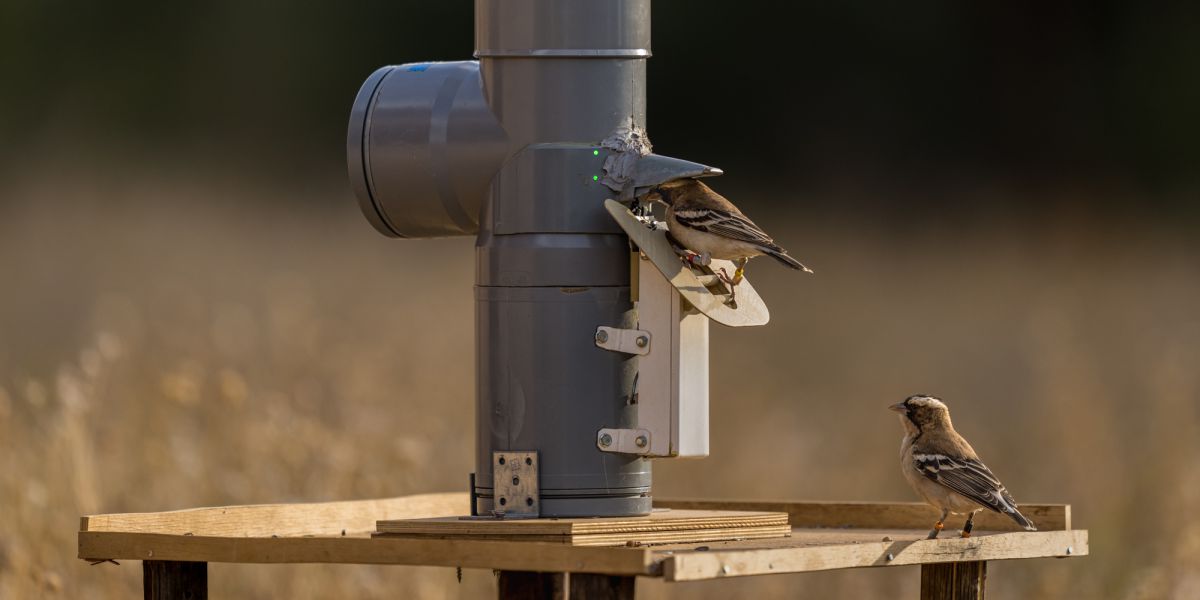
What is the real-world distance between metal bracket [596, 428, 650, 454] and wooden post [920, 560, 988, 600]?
2.64 ft

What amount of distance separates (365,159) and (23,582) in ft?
7.44

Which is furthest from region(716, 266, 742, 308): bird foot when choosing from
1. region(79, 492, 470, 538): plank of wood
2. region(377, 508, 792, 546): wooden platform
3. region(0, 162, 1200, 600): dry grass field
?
region(0, 162, 1200, 600): dry grass field

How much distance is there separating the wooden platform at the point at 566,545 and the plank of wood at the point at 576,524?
7 centimetres

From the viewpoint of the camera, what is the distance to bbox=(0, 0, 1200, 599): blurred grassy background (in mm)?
8398

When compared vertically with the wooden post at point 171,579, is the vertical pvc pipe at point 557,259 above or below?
above

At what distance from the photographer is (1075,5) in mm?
17750

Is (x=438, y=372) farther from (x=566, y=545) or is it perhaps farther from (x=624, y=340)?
(x=566, y=545)

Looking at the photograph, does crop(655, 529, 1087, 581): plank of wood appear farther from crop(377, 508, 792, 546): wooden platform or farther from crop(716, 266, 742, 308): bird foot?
crop(716, 266, 742, 308): bird foot

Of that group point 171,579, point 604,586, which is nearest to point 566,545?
point 604,586

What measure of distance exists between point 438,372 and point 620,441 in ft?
16.3

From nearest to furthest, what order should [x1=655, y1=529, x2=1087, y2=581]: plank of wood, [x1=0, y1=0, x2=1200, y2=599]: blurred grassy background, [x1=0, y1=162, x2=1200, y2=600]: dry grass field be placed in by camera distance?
[x1=655, y1=529, x2=1087, y2=581]: plank of wood → [x1=0, y1=162, x2=1200, y2=600]: dry grass field → [x1=0, y1=0, x2=1200, y2=599]: blurred grassy background

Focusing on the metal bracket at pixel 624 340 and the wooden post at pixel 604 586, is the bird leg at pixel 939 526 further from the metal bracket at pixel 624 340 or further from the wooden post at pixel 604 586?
the wooden post at pixel 604 586

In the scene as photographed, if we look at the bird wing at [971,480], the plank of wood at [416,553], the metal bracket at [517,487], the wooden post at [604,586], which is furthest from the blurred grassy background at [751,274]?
the bird wing at [971,480]

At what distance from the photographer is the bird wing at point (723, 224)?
5.12 m
